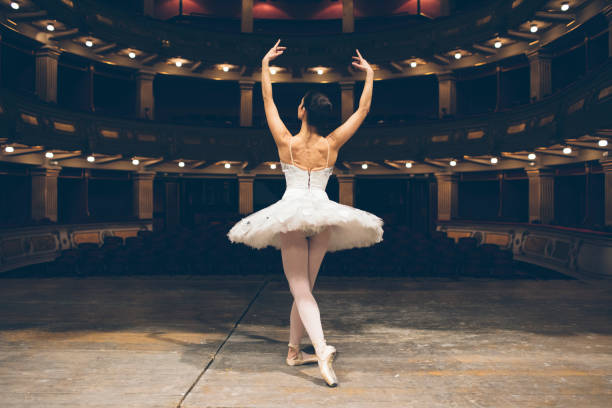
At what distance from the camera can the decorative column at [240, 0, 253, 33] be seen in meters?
21.3

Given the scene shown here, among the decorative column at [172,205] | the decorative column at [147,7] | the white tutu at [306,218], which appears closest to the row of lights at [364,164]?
the decorative column at [172,205]

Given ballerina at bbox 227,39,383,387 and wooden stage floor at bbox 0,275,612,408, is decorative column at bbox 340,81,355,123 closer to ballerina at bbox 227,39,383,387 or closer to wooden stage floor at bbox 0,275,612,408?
wooden stage floor at bbox 0,275,612,408

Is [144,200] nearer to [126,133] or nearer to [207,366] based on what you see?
[126,133]

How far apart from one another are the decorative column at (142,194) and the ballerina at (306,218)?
17.6 metres

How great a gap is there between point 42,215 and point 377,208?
1501 centimetres

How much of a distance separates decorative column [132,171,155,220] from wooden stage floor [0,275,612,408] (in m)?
13.8

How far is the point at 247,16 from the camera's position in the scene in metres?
21.4

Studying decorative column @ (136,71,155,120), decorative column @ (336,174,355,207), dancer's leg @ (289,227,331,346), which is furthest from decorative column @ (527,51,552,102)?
dancer's leg @ (289,227,331,346)

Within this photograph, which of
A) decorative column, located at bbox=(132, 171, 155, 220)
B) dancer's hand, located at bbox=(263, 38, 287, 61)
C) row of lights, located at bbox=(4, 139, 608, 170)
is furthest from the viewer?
decorative column, located at bbox=(132, 171, 155, 220)

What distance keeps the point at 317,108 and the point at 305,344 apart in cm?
197

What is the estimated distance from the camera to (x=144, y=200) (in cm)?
1972

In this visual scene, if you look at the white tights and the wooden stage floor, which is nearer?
the wooden stage floor

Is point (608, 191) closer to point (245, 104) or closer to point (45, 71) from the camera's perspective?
point (245, 104)

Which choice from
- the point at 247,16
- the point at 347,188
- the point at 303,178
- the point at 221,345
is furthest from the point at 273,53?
the point at 247,16
